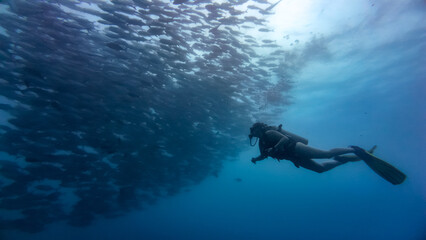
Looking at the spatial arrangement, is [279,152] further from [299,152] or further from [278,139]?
[299,152]

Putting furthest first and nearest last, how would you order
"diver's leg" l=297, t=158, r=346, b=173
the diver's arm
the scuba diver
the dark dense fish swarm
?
the dark dense fish swarm, "diver's leg" l=297, t=158, r=346, b=173, the scuba diver, the diver's arm

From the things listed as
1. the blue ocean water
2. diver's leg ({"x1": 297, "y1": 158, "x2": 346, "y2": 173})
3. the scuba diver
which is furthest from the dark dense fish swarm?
diver's leg ({"x1": 297, "y1": 158, "x2": 346, "y2": 173})

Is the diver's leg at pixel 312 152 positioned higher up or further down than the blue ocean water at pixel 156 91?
further down

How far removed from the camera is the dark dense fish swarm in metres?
10.4

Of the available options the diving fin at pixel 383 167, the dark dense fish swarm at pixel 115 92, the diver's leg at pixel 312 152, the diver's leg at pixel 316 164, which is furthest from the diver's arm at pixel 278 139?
the dark dense fish swarm at pixel 115 92

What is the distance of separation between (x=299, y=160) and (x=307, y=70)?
1726 centimetres

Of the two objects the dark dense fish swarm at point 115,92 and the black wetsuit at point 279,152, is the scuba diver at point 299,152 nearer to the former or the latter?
the black wetsuit at point 279,152

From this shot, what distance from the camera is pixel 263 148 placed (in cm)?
548

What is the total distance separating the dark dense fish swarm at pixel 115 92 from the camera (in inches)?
409

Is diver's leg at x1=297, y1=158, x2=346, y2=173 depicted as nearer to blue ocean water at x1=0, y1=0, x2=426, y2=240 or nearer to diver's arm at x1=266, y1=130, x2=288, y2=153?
diver's arm at x1=266, y1=130, x2=288, y2=153

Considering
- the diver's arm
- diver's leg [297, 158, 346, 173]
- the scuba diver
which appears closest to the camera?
the diver's arm

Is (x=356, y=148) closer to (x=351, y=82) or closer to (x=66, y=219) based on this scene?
(x=351, y=82)

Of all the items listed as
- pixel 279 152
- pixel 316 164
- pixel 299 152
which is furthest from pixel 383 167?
pixel 279 152

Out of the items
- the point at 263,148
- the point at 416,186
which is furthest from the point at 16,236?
the point at 416,186
